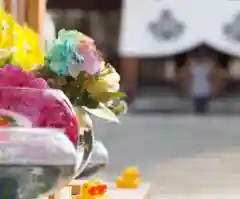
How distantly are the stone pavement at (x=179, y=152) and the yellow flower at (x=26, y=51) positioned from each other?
2.25 meters

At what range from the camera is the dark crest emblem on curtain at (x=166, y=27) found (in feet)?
32.8

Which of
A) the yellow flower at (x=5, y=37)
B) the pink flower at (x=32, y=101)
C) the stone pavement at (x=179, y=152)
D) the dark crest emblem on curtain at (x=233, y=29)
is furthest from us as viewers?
the dark crest emblem on curtain at (x=233, y=29)

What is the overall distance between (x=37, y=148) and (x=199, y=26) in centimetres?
915

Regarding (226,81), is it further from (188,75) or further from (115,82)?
(115,82)

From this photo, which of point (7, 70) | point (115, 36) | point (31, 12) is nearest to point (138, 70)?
point (115, 36)

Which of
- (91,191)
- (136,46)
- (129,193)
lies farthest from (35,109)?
(136,46)

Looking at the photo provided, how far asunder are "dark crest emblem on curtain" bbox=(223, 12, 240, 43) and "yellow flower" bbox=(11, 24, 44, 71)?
8.71 metres

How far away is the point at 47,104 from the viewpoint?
1.08m

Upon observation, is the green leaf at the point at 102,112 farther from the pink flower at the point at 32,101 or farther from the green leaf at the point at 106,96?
the pink flower at the point at 32,101

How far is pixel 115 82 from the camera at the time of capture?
4.50ft

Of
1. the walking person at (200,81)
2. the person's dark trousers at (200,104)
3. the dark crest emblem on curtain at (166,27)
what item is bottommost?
the person's dark trousers at (200,104)

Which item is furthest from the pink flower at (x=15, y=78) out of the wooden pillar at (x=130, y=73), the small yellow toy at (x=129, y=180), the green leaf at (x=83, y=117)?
the wooden pillar at (x=130, y=73)

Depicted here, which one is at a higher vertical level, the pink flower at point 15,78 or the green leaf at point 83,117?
the pink flower at point 15,78

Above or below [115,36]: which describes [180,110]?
below
